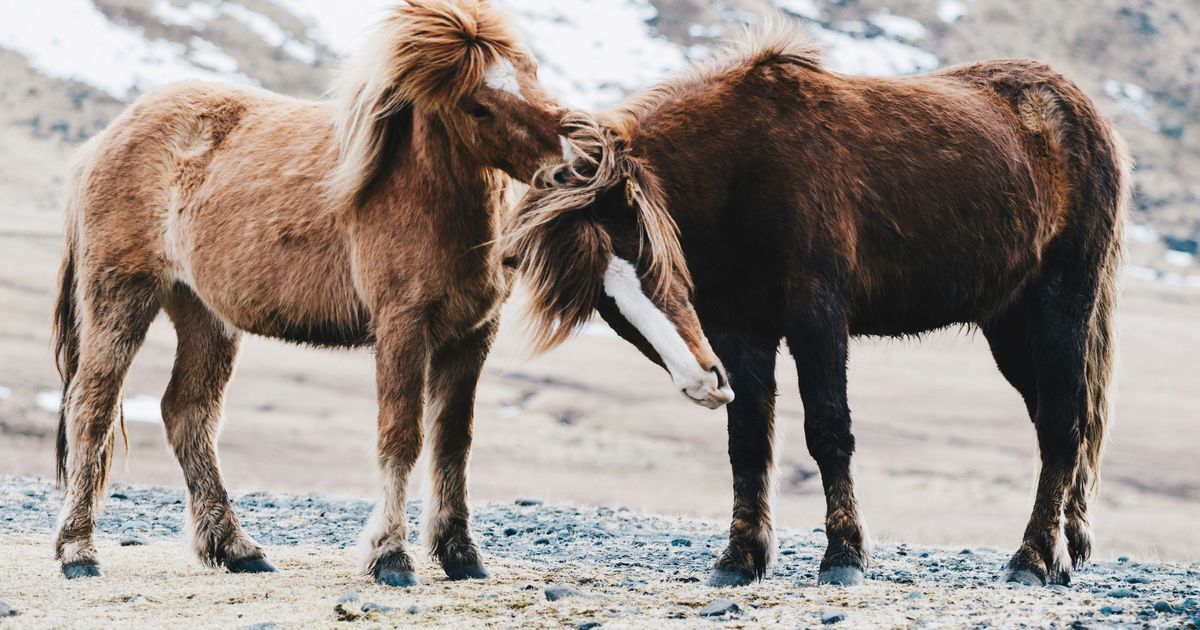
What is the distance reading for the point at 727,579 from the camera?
6391 millimetres

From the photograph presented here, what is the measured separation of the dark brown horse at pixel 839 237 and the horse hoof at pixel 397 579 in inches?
57.1

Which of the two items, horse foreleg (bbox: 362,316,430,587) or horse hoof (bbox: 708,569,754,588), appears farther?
horse hoof (bbox: 708,569,754,588)

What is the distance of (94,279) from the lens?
7.21 meters

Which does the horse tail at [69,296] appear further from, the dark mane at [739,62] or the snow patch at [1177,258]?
the snow patch at [1177,258]

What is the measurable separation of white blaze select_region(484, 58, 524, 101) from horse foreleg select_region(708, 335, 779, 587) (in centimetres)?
170

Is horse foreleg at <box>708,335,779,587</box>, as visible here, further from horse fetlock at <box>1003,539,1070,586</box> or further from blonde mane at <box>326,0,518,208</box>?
blonde mane at <box>326,0,518,208</box>

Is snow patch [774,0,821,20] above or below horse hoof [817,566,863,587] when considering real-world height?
above

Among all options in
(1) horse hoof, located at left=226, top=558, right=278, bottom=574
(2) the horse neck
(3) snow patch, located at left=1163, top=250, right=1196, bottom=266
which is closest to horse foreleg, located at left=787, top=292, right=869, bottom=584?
(2) the horse neck

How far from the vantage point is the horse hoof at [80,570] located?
665 cm

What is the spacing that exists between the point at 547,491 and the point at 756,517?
425 inches

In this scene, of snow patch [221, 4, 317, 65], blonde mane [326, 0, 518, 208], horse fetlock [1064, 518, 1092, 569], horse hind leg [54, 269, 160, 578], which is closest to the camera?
blonde mane [326, 0, 518, 208]

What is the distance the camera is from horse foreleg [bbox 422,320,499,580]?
6508 millimetres

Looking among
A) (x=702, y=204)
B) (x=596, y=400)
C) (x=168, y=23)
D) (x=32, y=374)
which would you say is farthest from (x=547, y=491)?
(x=168, y=23)

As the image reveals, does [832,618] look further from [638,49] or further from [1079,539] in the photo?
[638,49]
